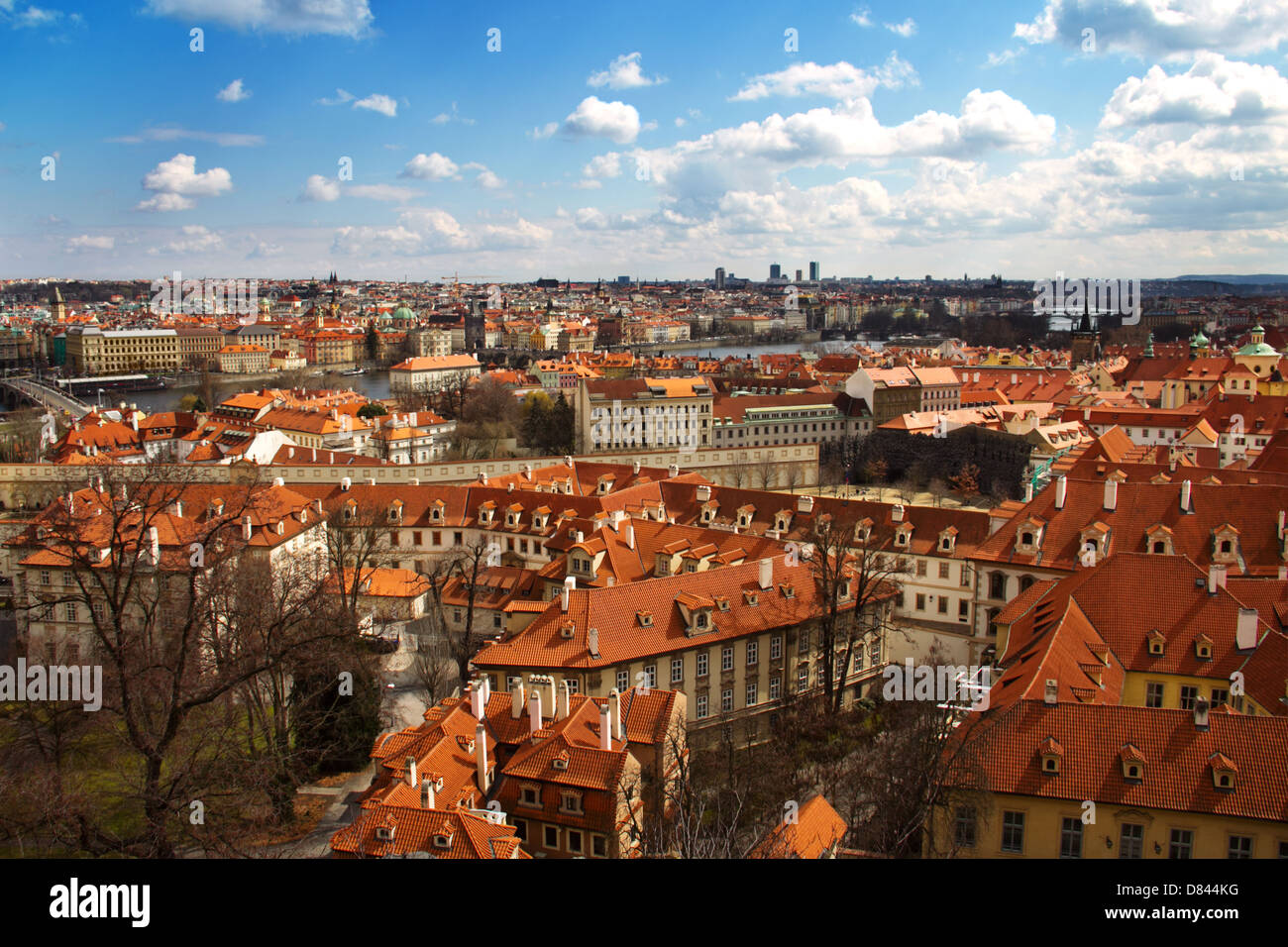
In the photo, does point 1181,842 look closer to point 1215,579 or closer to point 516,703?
point 1215,579

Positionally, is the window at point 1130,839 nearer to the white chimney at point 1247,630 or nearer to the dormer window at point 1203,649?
the dormer window at point 1203,649

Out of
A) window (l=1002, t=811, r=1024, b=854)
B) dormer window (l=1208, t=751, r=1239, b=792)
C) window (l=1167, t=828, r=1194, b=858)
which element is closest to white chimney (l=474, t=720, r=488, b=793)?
window (l=1002, t=811, r=1024, b=854)

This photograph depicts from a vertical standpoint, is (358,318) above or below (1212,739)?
above

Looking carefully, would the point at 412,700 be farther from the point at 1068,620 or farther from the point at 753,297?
the point at 753,297

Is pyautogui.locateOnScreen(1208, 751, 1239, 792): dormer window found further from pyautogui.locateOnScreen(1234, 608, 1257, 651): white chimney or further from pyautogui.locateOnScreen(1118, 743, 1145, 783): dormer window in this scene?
pyautogui.locateOnScreen(1234, 608, 1257, 651): white chimney

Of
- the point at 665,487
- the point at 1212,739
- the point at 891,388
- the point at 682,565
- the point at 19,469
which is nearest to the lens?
the point at 1212,739
